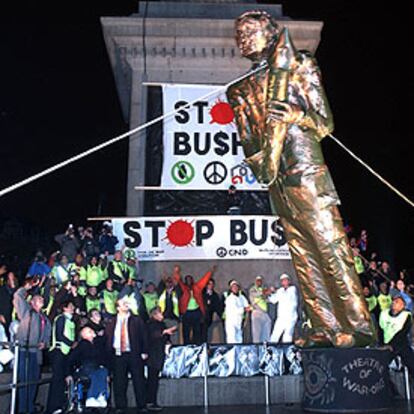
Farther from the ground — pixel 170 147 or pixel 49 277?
pixel 170 147

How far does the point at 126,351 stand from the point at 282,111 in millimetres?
5421

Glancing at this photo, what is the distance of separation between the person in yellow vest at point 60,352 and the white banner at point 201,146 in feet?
20.6

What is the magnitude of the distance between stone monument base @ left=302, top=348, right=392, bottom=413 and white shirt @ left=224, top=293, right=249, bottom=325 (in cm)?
772

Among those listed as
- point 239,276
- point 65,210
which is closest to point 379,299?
point 239,276

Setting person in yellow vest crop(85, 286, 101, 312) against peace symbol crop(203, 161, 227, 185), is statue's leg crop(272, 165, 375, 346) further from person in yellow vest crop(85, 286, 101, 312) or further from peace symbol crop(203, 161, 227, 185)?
peace symbol crop(203, 161, 227, 185)

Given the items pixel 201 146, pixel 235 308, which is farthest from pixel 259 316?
pixel 201 146

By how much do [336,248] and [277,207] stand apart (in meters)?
0.75

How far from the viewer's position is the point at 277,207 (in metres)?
6.52

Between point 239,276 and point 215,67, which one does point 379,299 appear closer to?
point 239,276

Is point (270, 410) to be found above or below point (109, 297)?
below

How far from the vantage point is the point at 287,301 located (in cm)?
1403

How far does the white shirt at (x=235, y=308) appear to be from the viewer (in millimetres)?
13922

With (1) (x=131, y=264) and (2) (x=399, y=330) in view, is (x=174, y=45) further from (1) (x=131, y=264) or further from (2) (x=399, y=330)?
(2) (x=399, y=330)

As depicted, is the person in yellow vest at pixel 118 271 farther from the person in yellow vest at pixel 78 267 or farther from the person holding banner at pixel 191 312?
the person holding banner at pixel 191 312
